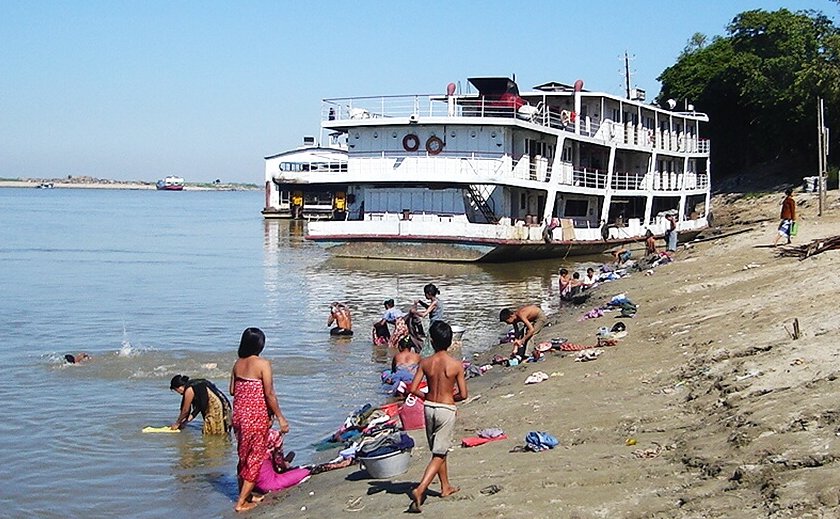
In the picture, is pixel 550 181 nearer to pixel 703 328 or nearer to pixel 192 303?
pixel 192 303

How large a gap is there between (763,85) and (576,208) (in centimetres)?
1828

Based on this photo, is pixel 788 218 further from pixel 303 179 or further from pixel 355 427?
pixel 303 179

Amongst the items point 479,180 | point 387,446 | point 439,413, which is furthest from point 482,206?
point 439,413

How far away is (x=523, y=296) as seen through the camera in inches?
1077

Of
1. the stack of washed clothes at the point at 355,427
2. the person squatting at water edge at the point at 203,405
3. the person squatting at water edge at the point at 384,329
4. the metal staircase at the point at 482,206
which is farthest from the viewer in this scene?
the metal staircase at the point at 482,206

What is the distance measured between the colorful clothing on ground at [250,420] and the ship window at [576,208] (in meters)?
33.5

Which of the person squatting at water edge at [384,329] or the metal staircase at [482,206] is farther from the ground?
the metal staircase at [482,206]

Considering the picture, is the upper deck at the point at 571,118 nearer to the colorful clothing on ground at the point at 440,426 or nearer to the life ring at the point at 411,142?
the life ring at the point at 411,142

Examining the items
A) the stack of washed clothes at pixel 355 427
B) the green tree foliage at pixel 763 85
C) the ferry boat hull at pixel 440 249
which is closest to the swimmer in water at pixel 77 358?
the stack of washed clothes at pixel 355 427

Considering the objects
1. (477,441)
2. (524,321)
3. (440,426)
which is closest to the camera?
(440,426)

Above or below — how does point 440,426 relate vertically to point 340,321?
above

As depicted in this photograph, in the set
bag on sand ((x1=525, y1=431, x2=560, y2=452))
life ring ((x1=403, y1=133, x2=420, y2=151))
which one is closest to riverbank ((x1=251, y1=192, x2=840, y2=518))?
bag on sand ((x1=525, y1=431, x2=560, y2=452))

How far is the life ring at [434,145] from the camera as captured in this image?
116 ft

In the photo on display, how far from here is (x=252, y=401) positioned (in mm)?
8203
